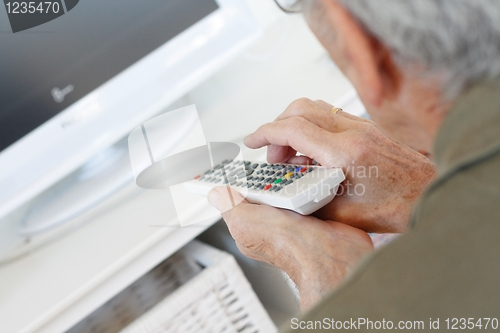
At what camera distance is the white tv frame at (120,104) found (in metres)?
0.60

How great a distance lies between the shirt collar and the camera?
0.23 metres

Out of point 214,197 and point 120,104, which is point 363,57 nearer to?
point 214,197

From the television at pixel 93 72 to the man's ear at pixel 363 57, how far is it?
1.16ft

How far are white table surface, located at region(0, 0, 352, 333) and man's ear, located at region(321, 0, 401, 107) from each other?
320 mm

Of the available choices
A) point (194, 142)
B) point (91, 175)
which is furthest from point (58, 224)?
point (194, 142)

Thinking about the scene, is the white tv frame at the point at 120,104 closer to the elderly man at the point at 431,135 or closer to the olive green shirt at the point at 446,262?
the elderly man at the point at 431,135

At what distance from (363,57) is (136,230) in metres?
0.39

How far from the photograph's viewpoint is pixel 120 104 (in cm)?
63

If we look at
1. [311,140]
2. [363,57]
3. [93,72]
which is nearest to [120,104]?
[93,72]

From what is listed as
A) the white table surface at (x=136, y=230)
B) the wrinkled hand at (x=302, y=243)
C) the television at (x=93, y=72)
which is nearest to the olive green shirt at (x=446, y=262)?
the wrinkled hand at (x=302, y=243)

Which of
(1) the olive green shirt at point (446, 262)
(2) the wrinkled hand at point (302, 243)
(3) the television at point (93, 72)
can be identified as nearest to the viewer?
(1) the olive green shirt at point (446, 262)

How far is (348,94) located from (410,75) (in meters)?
0.39

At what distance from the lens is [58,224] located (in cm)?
64

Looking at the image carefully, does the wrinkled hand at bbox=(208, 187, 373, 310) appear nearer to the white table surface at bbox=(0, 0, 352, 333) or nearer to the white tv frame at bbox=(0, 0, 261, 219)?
the white table surface at bbox=(0, 0, 352, 333)
